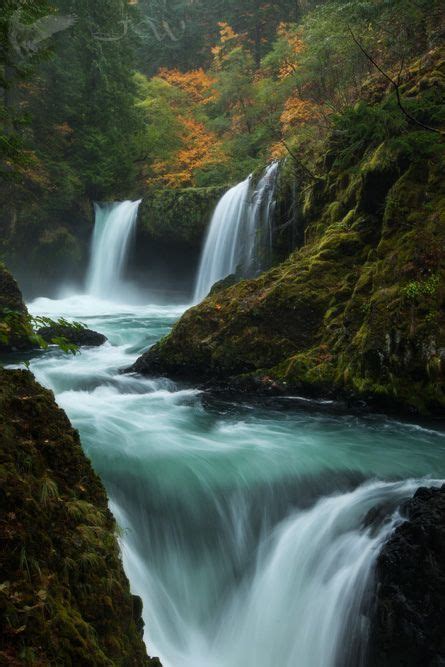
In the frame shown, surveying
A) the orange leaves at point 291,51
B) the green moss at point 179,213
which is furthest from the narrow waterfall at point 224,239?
the orange leaves at point 291,51

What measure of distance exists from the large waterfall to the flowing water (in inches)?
236

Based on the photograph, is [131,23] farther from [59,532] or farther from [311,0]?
[59,532]

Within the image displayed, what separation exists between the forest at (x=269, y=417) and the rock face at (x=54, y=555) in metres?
0.01

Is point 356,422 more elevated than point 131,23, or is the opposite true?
point 131,23

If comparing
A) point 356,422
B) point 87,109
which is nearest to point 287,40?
point 87,109

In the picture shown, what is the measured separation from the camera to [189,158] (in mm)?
22250

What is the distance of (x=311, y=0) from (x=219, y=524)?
24.5 metres

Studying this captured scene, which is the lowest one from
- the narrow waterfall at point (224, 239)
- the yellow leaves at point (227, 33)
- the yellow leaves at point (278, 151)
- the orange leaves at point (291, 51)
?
the narrow waterfall at point (224, 239)

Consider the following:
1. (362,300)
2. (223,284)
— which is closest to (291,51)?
(223,284)

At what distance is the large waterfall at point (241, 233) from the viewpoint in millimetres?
12500

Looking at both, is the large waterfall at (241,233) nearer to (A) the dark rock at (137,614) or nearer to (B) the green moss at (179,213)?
(B) the green moss at (179,213)

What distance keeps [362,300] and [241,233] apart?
739 centimetres

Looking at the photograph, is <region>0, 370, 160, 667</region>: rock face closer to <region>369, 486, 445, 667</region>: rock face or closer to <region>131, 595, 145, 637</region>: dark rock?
<region>131, 595, 145, 637</region>: dark rock

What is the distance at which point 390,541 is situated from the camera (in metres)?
3.75
